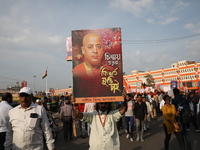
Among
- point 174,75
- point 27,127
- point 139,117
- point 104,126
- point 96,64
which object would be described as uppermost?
point 174,75

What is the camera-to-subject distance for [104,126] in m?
3.34

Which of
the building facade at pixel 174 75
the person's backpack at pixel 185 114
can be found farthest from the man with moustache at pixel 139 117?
the building facade at pixel 174 75

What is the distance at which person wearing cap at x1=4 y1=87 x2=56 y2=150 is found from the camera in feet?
9.30

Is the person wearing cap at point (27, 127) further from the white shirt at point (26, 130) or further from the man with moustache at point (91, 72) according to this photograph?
the man with moustache at point (91, 72)

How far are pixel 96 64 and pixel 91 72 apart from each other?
7.4 inches

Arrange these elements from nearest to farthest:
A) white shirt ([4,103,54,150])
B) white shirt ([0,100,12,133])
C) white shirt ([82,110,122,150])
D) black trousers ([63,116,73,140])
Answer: white shirt ([4,103,54,150]) < white shirt ([82,110,122,150]) < white shirt ([0,100,12,133]) < black trousers ([63,116,73,140])

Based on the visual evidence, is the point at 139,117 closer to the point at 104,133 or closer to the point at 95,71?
the point at 104,133

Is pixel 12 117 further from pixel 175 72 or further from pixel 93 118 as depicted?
pixel 175 72

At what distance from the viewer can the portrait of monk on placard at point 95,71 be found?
3.48 meters

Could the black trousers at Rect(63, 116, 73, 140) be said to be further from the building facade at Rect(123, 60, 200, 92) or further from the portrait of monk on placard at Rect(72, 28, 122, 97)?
the building facade at Rect(123, 60, 200, 92)

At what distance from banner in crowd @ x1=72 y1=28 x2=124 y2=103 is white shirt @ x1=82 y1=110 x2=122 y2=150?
32 cm

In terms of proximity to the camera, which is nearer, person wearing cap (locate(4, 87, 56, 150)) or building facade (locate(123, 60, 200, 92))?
person wearing cap (locate(4, 87, 56, 150))

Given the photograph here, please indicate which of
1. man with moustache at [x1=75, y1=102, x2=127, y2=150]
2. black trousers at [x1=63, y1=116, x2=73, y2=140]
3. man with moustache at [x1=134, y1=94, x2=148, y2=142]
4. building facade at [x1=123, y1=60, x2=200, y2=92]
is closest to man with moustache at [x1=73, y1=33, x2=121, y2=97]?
man with moustache at [x1=75, y1=102, x2=127, y2=150]

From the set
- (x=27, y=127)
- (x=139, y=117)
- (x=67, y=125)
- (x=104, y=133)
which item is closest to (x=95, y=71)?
(x=104, y=133)
